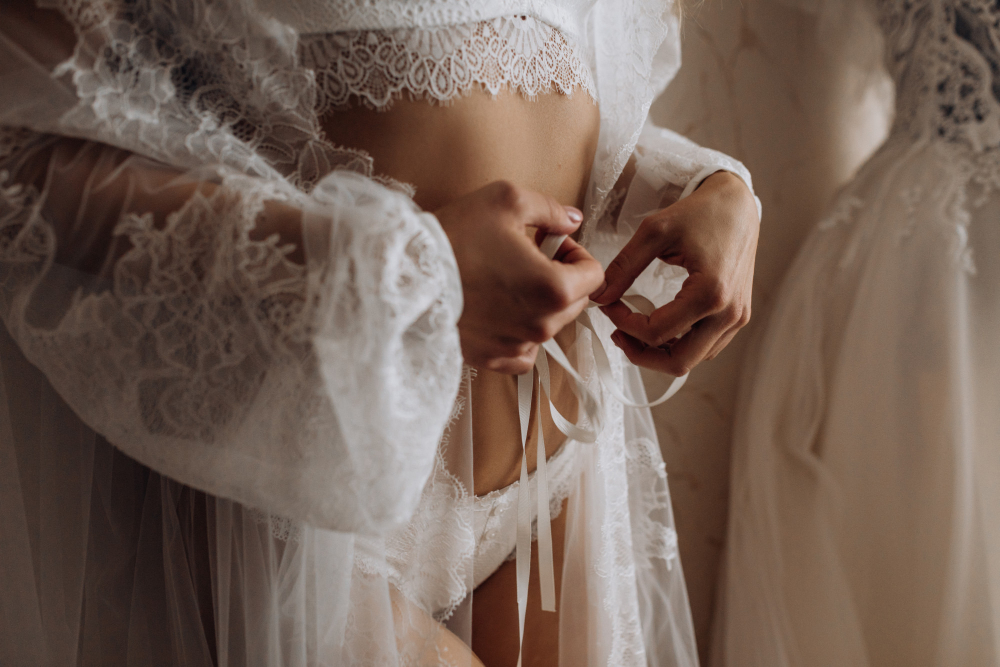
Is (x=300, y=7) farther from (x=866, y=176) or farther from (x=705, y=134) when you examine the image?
(x=866, y=176)

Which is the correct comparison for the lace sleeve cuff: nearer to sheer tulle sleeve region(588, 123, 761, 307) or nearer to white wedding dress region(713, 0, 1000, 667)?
sheer tulle sleeve region(588, 123, 761, 307)

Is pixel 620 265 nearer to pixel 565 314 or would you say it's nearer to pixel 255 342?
pixel 565 314

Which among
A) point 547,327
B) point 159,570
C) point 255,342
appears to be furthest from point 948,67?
point 159,570

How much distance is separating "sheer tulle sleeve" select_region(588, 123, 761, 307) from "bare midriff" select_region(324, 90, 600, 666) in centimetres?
10

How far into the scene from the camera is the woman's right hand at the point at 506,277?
42 cm

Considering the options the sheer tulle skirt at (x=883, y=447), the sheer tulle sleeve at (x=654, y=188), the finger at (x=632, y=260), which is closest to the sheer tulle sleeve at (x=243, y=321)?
the finger at (x=632, y=260)

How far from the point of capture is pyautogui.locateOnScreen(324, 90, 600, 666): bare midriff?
542mm

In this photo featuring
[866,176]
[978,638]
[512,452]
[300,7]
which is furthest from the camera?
[866,176]

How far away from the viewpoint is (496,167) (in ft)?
1.89

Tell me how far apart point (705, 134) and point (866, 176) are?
0.94ft

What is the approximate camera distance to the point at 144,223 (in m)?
0.42

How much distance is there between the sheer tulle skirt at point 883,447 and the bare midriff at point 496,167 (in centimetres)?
45

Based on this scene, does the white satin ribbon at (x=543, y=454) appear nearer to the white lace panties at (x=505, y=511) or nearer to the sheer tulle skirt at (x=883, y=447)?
the white lace panties at (x=505, y=511)

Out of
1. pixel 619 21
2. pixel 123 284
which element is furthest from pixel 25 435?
pixel 619 21
